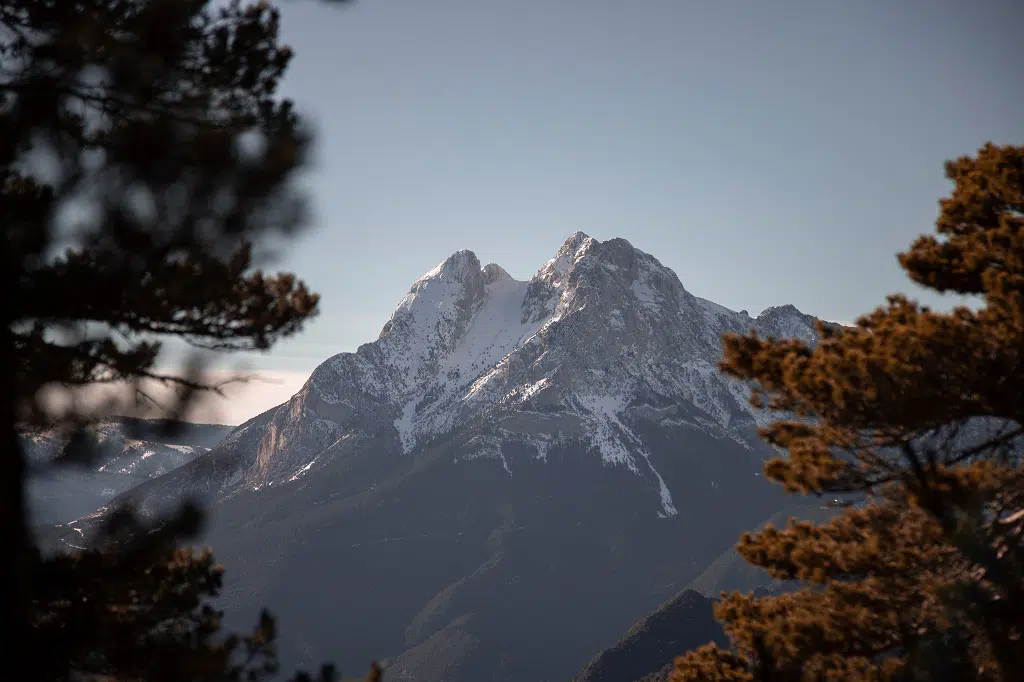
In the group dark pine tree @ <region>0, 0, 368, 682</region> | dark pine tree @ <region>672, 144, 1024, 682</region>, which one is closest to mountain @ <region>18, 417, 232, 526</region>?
dark pine tree @ <region>0, 0, 368, 682</region>

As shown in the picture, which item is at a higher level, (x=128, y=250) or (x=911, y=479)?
(x=128, y=250)

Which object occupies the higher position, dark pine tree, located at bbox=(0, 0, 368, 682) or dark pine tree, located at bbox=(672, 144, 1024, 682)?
dark pine tree, located at bbox=(0, 0, 368, 682)

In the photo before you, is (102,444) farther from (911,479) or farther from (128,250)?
(911,479)

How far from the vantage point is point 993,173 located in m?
18.5

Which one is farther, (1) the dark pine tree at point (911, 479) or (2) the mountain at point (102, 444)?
(1) the dark pine tree at point (911, 479)

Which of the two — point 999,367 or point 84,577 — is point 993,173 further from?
point 84,577

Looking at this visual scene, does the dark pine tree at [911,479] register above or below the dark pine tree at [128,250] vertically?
below

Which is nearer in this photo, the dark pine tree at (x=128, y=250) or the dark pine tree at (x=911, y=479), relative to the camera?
the dark pine tree at (x=128, y=250)

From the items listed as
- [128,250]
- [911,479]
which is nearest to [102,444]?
[128,250]

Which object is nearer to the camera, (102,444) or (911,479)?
(102,444)

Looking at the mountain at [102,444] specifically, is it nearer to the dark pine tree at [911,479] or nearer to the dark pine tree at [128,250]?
Result: the dark pine tree at [128,250]

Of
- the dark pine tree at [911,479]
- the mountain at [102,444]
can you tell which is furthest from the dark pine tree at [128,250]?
the dark pine tree at [911,479]

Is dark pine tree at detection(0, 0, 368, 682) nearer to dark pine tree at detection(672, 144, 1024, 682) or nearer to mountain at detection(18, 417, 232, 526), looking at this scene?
mountain at detection(18, 417, 232, 526)

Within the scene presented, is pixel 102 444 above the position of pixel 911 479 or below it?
above
